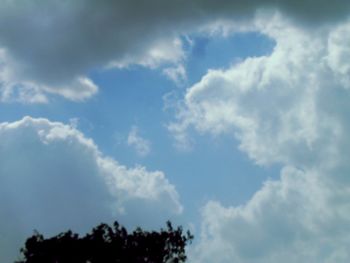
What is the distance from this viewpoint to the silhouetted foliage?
2825 inches

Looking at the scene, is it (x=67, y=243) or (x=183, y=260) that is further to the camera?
(x=183, y=260)

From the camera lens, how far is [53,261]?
7138 centimetres

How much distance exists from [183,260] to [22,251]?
24.4 m

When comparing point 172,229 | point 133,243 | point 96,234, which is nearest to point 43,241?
point 96,234

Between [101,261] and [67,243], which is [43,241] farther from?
[101,261]

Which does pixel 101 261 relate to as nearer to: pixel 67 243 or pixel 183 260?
pixel 67 243

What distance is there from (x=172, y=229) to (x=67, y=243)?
1648 centimetres

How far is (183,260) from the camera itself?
76812 mm

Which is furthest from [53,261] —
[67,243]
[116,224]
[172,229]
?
[172,229]

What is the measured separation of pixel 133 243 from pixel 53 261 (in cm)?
1219

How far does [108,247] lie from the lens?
73938 mm

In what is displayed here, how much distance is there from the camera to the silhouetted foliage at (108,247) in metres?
71.8

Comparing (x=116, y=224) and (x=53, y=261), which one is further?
(x=116, y=224)

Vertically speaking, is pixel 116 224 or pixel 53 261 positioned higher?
pixel 116 224
